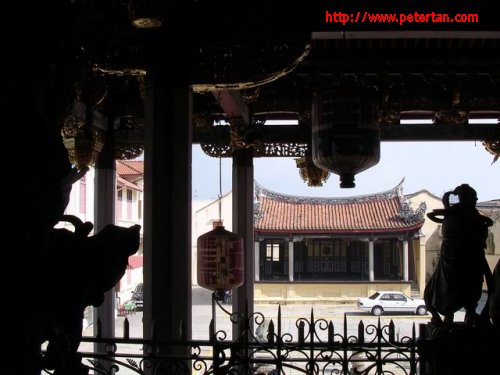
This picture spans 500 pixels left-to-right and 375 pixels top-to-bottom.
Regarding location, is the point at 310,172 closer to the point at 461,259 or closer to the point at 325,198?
the point at 461,259

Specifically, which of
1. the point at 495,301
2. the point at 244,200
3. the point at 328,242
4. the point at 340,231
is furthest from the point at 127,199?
the point at 495,301

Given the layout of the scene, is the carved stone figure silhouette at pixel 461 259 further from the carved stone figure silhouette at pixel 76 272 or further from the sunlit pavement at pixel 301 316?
the sunlit pavement at pixel 301 316

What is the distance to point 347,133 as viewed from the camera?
375 centimetres

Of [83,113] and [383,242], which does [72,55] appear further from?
[383,242]

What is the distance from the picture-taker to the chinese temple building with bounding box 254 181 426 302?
18422mm

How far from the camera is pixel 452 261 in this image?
2.91 meters

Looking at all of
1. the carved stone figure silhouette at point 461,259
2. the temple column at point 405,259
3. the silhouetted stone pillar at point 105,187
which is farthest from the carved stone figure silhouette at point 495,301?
the temple column at point 405,259

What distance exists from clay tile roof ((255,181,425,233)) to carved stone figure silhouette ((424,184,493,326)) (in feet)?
50.1

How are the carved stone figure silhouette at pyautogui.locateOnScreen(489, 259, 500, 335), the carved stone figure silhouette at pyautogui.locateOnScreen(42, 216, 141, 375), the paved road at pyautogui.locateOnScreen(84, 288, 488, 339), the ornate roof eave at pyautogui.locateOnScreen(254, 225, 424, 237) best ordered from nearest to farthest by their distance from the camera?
1. the carved stone figure silhouette at pyautogui.locateOnScreen(42, 216, 141, 375)
2. the carved stone figure silhouette at pyautogui.locateOnScreen(489, 259, 500, 335)
3. the paved road at pyautogui.locateOnScreen(84, 288, 488, 339)
4. the ornate roof eave at pyautogui.locateOnScreen(254, 225, 424, 237)

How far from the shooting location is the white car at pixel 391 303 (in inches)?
695

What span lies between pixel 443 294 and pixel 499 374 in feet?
1.65

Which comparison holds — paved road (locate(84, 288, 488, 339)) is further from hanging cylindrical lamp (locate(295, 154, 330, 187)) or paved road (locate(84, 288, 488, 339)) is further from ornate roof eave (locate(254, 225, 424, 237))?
hanging cylindrical lamp (locate(295, 154, 330, 187))

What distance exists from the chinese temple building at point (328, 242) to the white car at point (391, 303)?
1164 millimetres

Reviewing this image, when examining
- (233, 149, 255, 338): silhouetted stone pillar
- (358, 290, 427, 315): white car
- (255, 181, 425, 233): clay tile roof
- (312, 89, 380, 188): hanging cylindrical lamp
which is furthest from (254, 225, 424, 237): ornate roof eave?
(312, 89, 380, 188): hanging cylindrical lamp
